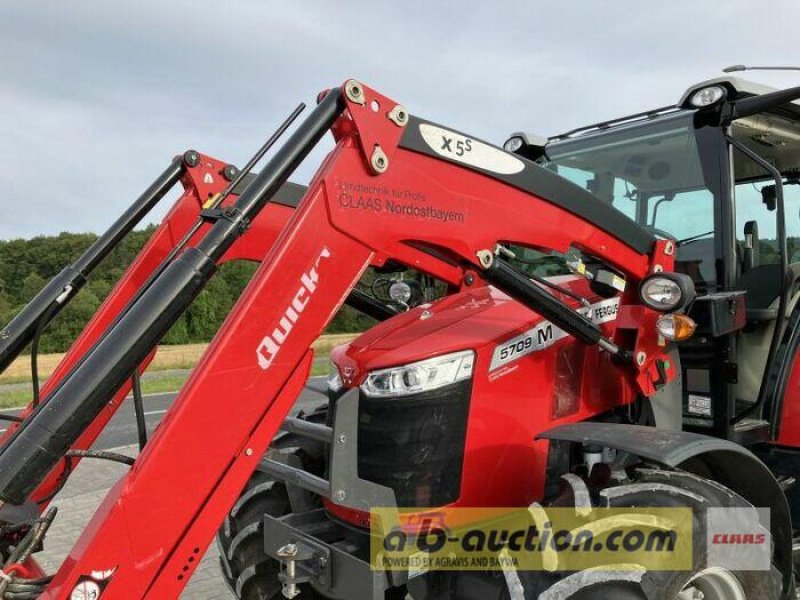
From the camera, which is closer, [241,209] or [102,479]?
[241,209]

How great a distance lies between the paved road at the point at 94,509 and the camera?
4.25m

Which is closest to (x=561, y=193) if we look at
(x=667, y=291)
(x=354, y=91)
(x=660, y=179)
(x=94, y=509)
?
(x=667, y=291)

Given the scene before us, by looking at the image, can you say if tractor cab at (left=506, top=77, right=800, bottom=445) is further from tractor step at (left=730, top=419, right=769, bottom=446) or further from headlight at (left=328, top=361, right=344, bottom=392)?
headlight at (left=328, top=361, right=344, bottom=392)

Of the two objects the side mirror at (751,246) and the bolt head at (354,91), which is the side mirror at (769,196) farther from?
the bolt head at (354,91)

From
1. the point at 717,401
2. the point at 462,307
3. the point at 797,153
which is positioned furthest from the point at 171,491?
the point at 797,153

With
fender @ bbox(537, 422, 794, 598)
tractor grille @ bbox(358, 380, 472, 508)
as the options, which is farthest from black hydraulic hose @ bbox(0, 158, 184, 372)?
fender @ bbox(537, 422, 794, 598)

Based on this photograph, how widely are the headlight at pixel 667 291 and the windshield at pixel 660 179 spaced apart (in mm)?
682

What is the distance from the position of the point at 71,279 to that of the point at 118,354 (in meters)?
1.46

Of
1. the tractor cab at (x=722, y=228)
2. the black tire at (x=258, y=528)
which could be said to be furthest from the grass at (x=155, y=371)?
the tractor cab at (x=722, y=228)

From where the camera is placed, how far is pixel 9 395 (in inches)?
610

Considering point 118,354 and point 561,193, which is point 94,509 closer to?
point 118,354

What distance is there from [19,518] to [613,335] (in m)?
2.64

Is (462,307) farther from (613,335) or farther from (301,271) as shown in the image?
(301,271)

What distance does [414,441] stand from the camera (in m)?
2.52
